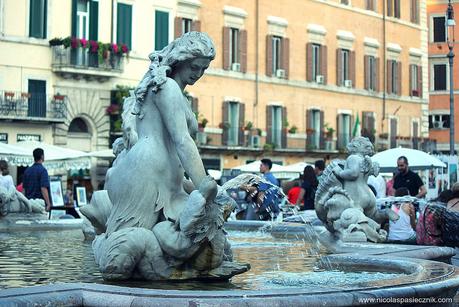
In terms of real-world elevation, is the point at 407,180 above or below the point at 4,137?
below

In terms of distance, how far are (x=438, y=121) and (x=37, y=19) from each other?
29.8 m

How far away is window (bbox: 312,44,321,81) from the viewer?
4406 centimetres

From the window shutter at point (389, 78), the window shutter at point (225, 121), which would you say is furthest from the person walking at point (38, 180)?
the window shutter at point (389, 78)

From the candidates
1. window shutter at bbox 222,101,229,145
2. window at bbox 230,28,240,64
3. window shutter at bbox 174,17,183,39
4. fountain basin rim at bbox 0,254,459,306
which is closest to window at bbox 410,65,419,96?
window at bbox 230,28,240,64

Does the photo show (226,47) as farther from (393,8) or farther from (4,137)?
(393,8)

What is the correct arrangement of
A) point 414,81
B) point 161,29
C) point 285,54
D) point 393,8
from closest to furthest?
point 161,29
point 285,54
point 393,8
point 414,81

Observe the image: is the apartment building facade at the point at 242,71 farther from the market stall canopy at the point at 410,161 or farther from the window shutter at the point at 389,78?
the market stall canopy at the point at 410,161

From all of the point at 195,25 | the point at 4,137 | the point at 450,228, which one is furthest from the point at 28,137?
the point at 450,228

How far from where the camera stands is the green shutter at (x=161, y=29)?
35938mm

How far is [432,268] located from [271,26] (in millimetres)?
36610

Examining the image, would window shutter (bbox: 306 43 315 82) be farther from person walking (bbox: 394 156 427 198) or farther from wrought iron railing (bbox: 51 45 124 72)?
person walking (bbox: 394 156 427 198)

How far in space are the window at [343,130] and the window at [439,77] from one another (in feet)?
37.4

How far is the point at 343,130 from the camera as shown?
4566 cm

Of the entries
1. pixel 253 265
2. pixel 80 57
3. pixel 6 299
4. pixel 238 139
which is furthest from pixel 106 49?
pixel 6 299
